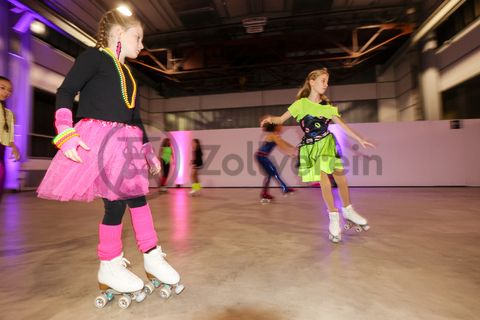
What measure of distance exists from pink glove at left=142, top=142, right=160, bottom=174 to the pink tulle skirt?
8 centimetres

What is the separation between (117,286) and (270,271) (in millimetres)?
719

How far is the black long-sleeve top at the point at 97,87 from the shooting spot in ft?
3.41

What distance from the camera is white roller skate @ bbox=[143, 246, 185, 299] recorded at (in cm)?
→ 110

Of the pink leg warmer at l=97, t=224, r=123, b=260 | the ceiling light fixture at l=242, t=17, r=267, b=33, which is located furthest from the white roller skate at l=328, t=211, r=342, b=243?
the ceiling light fixture at l=242, t=17, r=267, b=33

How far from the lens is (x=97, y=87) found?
108 centimetres

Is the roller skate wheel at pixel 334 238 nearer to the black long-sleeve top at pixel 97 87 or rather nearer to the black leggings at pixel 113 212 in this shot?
the black leggings at pixel 113 212

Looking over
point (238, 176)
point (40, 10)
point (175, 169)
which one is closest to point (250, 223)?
point (238, 176)

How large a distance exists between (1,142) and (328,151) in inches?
90.4

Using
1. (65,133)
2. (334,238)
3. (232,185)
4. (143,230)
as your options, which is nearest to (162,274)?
(143,230)

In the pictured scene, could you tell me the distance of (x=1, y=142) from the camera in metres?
1.81

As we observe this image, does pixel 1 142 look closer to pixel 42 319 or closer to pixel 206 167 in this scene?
pixel 42 319

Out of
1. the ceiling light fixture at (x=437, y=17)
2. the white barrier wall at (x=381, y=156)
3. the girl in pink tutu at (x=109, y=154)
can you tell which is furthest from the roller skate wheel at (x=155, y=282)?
the ceiling light fixture at (x=437, y=17)

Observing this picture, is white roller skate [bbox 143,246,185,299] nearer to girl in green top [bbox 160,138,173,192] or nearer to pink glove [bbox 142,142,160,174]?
pink glove [bbox 142,142,160,174]

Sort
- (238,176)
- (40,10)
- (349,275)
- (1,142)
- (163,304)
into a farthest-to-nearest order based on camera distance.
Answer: (238,176) < (40,10) < (1,142) < (349,275) < (163,304)
